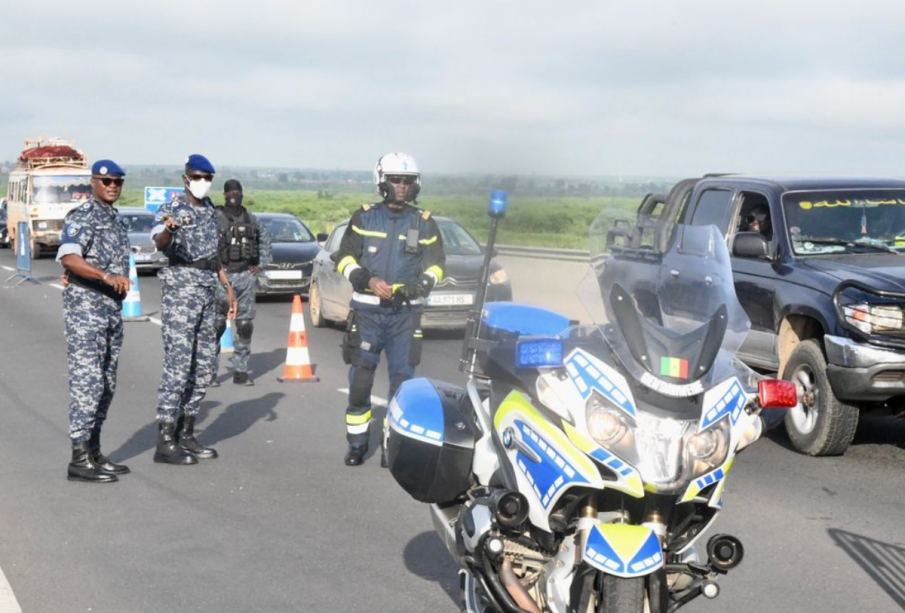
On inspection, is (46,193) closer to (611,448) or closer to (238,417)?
(238,417)

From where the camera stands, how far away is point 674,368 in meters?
4.18

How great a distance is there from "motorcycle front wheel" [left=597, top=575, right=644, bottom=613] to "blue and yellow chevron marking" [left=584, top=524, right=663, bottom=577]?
0.06m

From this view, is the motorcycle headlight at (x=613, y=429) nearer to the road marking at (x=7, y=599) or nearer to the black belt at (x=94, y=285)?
the road marking at (x=7, y=599)

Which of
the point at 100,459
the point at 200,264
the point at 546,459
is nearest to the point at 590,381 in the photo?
the point at 546,459

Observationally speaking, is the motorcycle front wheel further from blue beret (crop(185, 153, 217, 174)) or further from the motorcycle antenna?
blue beret (crop(185, 153, 217, 174))

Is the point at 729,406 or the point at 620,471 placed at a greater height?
the point at 729,406

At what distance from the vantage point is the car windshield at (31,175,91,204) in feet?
116

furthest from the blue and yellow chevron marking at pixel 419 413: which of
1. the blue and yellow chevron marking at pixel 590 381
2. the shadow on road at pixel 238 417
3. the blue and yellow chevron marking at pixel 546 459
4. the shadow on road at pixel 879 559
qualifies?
the shadow on road at pixel 238 417

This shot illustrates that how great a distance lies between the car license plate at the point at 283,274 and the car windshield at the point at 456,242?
4945 mm

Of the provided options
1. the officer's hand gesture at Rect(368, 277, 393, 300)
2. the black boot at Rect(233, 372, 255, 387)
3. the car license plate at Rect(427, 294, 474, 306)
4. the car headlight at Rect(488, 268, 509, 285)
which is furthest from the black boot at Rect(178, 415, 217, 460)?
the car license plate at Rect(427, 294, 474, 306)

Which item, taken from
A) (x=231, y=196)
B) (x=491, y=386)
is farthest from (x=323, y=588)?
(x=231, y=196)

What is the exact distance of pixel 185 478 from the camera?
8344 millimetres

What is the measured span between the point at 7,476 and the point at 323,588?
3342 millimetres

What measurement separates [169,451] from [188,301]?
1.08m
